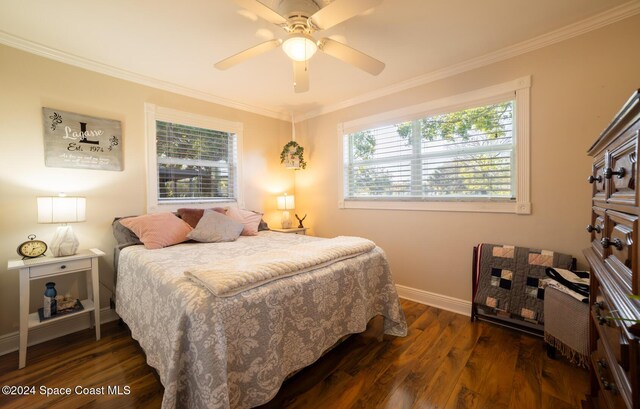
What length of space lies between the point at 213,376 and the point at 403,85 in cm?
308

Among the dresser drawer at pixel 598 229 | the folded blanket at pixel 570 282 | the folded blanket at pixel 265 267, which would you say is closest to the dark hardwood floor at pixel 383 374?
the folded blanket at pixel 570 282

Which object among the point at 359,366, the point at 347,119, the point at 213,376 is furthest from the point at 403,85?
the point at 213,376

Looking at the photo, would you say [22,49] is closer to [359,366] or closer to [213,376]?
[213,376]

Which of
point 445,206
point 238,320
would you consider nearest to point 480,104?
point 445,206

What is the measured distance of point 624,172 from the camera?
89 cm

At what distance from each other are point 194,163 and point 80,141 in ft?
3.44

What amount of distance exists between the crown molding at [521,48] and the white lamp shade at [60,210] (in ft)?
9.93

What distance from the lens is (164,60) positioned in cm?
247

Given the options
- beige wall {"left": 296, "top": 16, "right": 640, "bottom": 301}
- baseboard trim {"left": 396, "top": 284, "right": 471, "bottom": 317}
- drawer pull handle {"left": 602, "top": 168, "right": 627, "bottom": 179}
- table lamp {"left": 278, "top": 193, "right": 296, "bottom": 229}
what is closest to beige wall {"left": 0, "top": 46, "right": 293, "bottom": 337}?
table lamp {"left": 278, "top": 193, "right": 296, "bottom": 229}

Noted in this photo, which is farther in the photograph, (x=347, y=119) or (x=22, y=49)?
(x=347, y=119)

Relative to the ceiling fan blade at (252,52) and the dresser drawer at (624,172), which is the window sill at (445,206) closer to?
the dresser drawer at (624,172)

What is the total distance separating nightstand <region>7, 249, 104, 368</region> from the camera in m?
1.86

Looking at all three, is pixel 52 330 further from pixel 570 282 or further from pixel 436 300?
pixel 570 282

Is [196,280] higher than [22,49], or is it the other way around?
[22,49]
